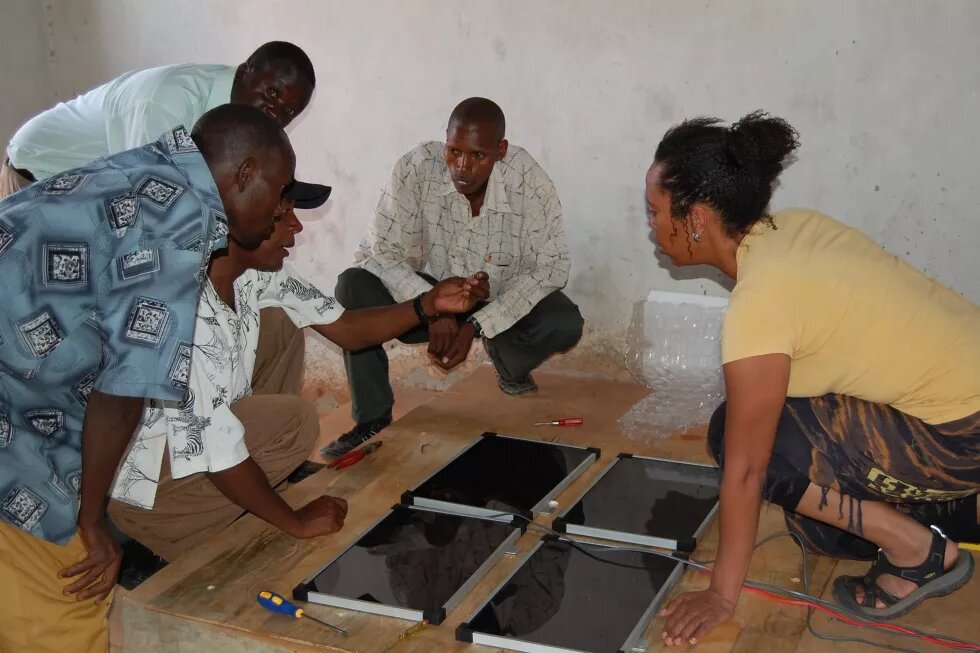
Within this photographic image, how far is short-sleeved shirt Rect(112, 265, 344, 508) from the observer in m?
2.00

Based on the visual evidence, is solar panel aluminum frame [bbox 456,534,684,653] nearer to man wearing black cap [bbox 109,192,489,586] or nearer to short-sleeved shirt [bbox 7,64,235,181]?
man wearing black cap [bbox 109,192,489,586]

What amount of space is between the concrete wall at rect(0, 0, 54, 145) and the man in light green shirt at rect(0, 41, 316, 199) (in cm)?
157

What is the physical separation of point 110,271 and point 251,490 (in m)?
0.69

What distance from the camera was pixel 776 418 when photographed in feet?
5.91

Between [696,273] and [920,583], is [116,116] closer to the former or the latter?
[696,273]

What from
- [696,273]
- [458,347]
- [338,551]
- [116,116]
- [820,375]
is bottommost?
[338,551]

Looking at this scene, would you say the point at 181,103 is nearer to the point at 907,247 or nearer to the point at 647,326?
the point at 647,326

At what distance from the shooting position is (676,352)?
3615 mm

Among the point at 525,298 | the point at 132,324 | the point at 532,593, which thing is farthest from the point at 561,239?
the point at 132,324

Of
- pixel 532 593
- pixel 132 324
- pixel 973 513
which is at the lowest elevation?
pixel 532 593

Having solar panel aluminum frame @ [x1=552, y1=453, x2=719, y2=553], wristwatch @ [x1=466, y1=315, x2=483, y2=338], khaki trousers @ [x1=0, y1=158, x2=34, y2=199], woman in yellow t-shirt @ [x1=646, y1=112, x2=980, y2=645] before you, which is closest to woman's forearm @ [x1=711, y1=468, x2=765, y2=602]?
woman in yellow t-shirt @ [x1=646, y1=112, x2=980, y2=645]

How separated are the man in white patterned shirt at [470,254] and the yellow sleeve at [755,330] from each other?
1.46 m

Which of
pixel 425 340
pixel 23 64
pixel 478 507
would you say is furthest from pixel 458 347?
pixel 23 64

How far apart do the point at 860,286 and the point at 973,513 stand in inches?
28.8
